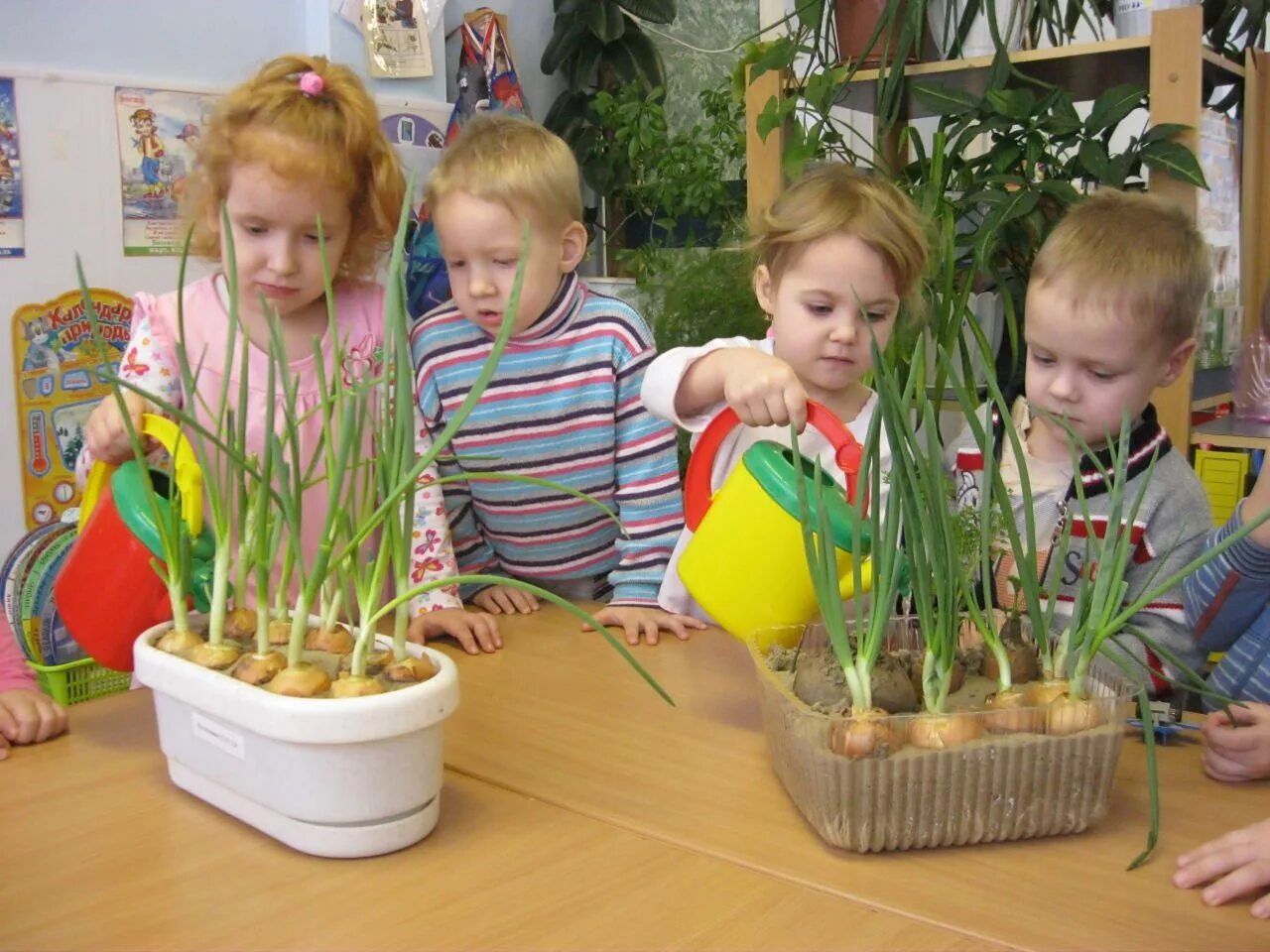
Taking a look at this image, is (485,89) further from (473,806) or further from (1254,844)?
(1254,844)

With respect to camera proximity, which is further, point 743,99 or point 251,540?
point 743,99

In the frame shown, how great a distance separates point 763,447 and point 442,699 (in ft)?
1.08

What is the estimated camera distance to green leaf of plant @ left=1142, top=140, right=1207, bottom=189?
6.52 feet

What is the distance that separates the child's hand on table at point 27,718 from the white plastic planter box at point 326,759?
0.76 ft

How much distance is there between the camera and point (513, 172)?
4.54ft

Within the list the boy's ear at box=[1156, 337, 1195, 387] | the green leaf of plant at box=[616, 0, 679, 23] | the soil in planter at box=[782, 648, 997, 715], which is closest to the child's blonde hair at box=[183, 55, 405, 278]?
the soil in planter at box=[782, 648, 997, 715]

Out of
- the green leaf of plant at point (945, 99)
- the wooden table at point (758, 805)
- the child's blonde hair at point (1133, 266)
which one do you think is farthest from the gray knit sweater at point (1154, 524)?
the green leaf of plant at point (945, 99)

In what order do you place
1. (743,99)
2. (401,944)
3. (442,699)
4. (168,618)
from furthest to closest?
(743,99) → (168,618) → (442,699) → (401,944)

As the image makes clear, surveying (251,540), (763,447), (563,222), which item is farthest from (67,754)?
(563,222)

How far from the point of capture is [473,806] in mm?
844

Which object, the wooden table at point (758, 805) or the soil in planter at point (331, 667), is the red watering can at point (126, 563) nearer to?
the soil in planter at point (331, 667)

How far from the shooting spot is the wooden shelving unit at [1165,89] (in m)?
2.05

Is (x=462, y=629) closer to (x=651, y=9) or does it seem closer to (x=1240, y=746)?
(x=1240, y=746)

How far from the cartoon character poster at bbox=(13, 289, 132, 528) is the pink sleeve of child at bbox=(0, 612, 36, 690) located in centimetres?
111
